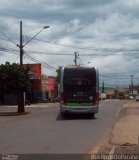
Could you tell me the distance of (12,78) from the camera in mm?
43219

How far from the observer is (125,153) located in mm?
14289

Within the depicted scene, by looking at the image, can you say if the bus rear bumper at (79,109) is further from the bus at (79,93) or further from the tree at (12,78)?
the tree at (12,78)

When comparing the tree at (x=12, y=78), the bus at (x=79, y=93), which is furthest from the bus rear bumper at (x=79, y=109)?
the tree at (x=12, y=78)

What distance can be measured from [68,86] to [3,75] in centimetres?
1122

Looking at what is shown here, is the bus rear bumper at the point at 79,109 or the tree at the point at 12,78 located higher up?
the tree at the point at 12,78

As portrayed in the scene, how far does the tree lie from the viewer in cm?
4312

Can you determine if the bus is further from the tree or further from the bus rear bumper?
the tree

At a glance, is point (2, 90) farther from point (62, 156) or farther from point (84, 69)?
point (62, 156)

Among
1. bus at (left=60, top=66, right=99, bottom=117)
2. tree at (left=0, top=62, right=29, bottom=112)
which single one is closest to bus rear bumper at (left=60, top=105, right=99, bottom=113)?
bus at (left=60, top=66, right=99, bottom=117)

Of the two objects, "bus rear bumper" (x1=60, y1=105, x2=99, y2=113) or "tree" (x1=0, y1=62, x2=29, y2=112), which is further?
"tree" (x1=0, y1=62, x2=29, y2=112)

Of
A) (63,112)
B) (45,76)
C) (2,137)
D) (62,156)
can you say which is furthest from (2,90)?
(45,76)

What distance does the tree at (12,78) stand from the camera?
43125mm

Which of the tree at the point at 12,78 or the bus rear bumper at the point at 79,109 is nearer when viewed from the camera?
the bus rear bumper at the point at 79,109

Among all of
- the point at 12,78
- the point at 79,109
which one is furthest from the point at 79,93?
the point at 12,78
